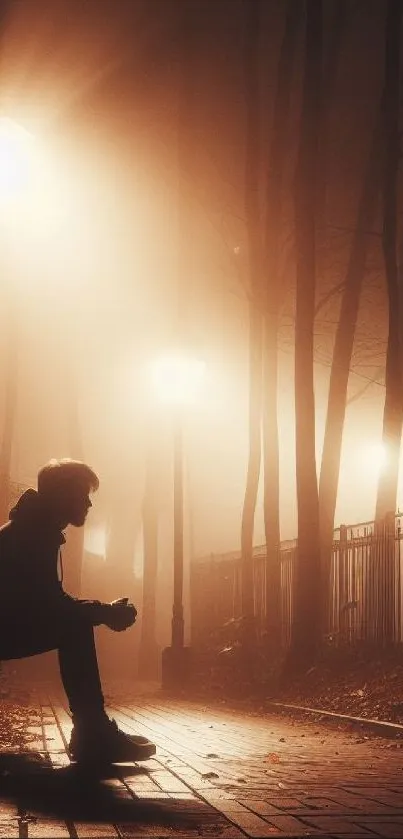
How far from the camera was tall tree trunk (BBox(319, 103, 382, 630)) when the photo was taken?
1952 cm

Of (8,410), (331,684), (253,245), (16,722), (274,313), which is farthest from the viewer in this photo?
(8,410)

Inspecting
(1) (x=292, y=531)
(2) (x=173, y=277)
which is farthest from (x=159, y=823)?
(1) (x=292, y=531)

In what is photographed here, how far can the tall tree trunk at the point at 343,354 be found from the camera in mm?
19516

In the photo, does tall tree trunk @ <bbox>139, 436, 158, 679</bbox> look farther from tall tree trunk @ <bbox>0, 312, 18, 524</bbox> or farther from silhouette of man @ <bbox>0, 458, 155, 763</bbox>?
silhouette of man @ <bbox>0, 458, 155, 763</bbox>

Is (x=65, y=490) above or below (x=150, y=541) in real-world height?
below

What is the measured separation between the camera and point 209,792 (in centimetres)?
579

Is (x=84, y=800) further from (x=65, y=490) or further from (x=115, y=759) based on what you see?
(x=65, y=490)

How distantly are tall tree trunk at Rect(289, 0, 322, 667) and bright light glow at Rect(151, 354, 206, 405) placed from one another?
353 centimetres

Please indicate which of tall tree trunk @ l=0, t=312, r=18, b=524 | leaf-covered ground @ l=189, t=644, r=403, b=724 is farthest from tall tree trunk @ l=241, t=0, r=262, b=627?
tall tree trunk @ l=0, t=312, r=18, b=524

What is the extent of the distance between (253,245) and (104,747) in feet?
53.4

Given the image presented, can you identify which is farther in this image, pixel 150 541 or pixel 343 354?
pixel 150 541

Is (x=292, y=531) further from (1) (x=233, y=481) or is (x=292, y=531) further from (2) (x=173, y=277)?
(2) (x=173, y=277)

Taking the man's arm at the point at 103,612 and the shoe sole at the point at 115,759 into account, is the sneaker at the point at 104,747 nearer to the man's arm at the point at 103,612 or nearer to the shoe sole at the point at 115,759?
the shoe sole at the point at 115,759

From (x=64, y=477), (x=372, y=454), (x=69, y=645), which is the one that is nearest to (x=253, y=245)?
(x=64, y=477)
